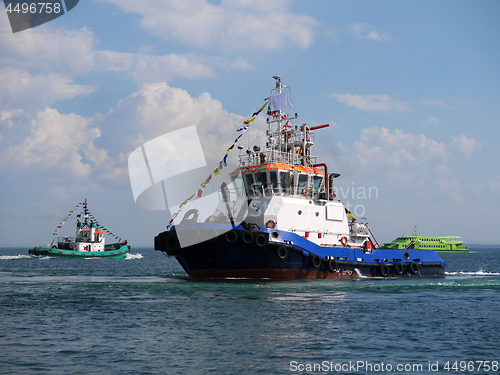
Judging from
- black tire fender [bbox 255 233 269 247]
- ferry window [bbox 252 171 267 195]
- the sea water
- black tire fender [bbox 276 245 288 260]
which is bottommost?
the sea water

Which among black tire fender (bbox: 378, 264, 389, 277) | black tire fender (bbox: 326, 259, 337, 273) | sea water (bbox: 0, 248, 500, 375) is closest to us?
sea water (bbox: 0, 248, 500, 375)

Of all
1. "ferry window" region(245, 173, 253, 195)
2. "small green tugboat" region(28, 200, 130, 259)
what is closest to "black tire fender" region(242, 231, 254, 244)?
"ferry window" region(245, 173, 253, 195)

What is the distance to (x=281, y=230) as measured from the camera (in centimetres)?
2502

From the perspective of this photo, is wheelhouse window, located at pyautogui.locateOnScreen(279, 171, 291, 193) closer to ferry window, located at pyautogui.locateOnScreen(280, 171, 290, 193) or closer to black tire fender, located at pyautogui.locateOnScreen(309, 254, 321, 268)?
ferry window, located at pyautogui.locateOnScreen(280, 171, 290, 193)

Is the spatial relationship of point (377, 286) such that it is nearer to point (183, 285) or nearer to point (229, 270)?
point (229, 270)

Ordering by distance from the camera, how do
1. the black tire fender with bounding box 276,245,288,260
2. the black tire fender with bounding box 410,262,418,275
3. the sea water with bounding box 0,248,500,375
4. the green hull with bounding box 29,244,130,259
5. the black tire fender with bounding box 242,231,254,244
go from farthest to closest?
the green hull with bounding box 29,244,130,259
the black tire fender with bounding box 410,262,418,275
the black tire fender with bounding box 276,245,288,260
the black tire fender with bounding box 242,231,254,244
the sea water with bounding box 0,248,500,375

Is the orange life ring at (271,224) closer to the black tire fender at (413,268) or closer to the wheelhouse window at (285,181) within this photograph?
the wheelhouse window at (285,181)

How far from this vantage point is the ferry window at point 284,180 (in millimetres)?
26781

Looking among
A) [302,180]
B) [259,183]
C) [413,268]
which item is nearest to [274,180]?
[259,183]

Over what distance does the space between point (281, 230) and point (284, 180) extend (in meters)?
3.32

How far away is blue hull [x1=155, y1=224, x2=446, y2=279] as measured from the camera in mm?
23797

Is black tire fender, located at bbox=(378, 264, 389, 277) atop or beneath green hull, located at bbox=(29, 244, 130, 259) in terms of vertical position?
atop

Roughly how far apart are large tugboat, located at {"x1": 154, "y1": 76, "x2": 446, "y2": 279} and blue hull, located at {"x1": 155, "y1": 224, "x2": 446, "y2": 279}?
0.05 metres

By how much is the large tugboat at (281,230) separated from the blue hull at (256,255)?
0.05m
